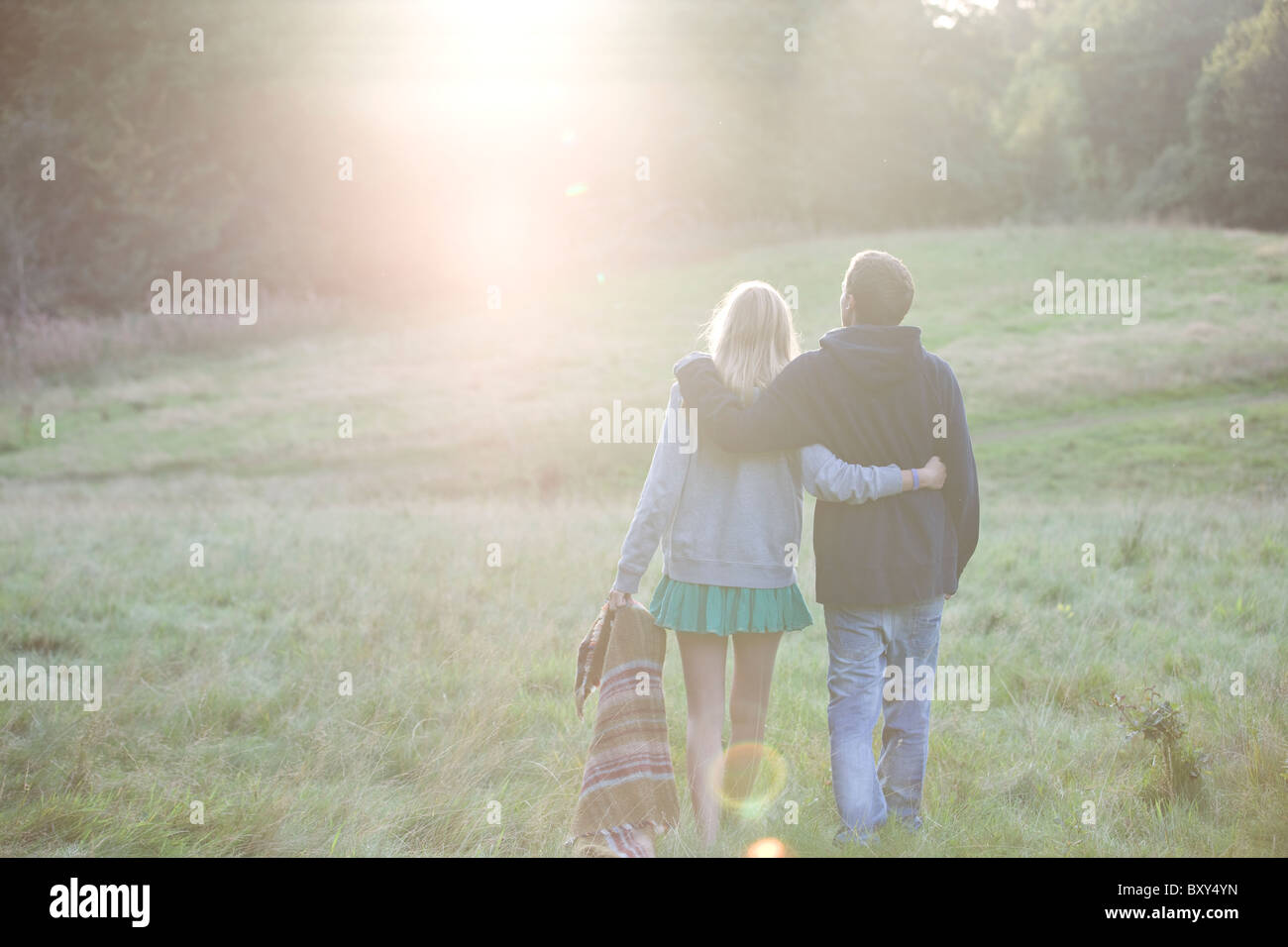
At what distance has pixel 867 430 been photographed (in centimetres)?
401

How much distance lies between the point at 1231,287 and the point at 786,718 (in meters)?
22.8

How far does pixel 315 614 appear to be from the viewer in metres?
7.57

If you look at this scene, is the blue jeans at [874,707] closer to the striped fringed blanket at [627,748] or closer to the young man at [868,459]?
the young man at [868,459]

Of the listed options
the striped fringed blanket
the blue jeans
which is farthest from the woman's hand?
the striped fringed blanket

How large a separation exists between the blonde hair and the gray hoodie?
0.76 feet

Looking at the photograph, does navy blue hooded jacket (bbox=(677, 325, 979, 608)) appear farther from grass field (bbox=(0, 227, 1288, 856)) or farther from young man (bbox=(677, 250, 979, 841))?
grass field (bbox=(0, 227, 1288, 856))

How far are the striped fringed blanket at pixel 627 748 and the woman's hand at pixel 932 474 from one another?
48.0 inches

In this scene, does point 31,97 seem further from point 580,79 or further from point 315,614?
point 315,614

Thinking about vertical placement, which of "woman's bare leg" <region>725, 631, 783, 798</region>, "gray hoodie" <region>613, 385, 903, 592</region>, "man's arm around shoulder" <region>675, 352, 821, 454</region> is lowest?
"woman's bare leg" <region>725, 631, 783, 798</region>

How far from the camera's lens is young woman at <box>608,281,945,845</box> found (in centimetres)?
402

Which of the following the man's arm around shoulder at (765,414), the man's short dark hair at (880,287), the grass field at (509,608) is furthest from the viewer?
the grass field at (509,608)

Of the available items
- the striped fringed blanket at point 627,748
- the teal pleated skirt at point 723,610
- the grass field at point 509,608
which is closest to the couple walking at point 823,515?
the teal pleated skirt at point 723,610

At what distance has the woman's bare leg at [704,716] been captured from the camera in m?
4.10

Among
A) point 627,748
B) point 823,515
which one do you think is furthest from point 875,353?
point 627,748
